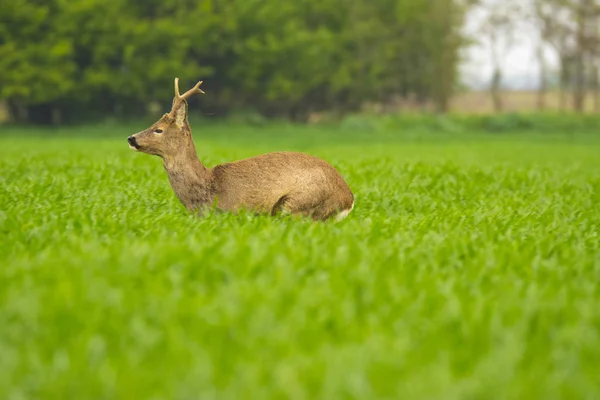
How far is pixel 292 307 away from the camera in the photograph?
484cm

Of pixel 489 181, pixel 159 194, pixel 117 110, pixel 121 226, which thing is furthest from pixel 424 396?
pixel 117 110

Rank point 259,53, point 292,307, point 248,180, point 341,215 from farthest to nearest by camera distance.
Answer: point 259,53 → point 341,215 → point 248,180 → point 292,307

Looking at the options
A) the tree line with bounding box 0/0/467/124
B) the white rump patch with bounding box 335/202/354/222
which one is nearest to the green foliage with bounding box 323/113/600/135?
the tree line with bounding box 0/0/467/124

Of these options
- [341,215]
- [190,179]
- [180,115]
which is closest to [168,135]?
[180,115]

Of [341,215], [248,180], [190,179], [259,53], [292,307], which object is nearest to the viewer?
[292,307]

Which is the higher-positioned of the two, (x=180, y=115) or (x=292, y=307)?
(x=180, y=115)

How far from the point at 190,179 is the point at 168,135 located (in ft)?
1.64

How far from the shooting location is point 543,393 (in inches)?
148

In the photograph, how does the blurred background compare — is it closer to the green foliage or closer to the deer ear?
the green foliage

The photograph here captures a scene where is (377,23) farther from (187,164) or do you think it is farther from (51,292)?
(51,292)

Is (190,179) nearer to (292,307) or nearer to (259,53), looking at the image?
(292,307)

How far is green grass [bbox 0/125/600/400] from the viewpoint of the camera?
12.5 ft

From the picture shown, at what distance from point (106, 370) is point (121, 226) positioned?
4.04 meters

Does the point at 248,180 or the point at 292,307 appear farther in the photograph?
the point at 248,180
